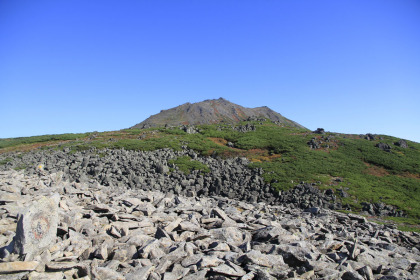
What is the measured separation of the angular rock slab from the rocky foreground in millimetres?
25

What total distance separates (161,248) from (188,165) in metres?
22.9

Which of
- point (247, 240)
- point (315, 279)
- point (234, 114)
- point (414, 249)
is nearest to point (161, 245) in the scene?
point (247, 240)

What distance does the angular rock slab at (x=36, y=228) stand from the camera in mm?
7238

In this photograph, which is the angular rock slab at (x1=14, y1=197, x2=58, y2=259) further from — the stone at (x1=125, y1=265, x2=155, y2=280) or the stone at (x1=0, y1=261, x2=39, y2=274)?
the stone at (x1=125, y1=265, x2=155, y2=280)

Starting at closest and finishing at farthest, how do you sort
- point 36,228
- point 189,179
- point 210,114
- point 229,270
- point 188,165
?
point 229,270
point 36,228
point 189,179
point 188,165
point 210,114

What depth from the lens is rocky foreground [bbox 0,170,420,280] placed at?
720cm

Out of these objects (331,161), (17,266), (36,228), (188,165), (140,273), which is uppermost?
(331,161)

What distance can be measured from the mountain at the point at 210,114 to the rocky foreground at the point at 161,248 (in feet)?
315

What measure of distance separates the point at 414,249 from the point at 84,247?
1514 centimetres

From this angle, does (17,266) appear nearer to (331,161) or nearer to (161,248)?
(161,248)

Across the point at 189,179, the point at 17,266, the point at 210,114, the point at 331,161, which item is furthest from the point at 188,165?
the point at 210,114

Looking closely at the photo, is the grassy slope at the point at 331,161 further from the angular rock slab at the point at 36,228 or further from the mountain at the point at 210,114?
the mountain at the point at 210,114

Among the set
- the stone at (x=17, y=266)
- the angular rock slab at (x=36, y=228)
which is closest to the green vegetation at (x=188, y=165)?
the angular rock slab at (x=36, y=228)

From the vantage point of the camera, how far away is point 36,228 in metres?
7.64
